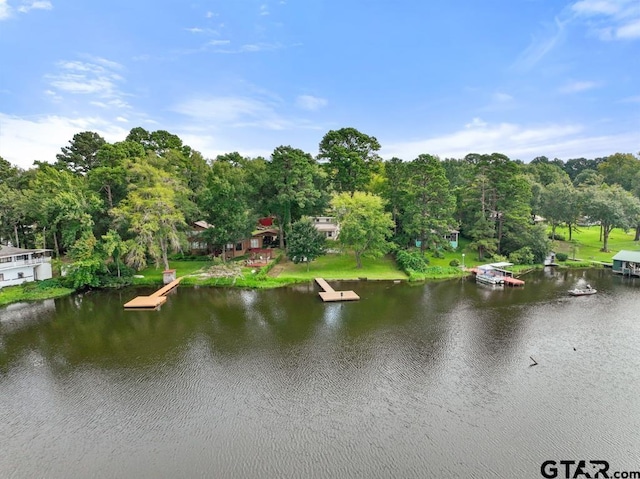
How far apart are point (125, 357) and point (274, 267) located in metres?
21.0

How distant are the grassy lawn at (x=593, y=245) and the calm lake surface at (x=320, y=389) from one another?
18.5 m

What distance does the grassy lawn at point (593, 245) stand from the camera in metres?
44.7

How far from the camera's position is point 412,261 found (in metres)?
38.8

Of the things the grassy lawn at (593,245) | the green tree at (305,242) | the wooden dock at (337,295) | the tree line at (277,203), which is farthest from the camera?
the grassy lawn at (593,245)

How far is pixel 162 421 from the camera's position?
14.6 m

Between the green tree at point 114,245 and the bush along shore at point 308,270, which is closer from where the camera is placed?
the green tree at point 114,245

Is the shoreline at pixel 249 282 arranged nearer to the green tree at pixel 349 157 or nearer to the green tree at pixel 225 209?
the green tree at pixel 225 209

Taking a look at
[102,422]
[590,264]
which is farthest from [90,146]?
[590,264]

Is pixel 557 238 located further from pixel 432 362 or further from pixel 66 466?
pixel 66 466

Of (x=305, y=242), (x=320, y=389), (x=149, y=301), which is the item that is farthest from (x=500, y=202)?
(x=149, y=301)

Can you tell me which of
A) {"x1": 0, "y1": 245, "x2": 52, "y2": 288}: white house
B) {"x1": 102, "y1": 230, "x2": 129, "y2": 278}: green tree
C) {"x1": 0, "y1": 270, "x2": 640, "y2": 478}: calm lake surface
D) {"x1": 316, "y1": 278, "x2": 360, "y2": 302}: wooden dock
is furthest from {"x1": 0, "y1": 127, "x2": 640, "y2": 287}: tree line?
{"x1": 0, "y1": 270, "x2": 640, "y2": 478}: calm lake surface

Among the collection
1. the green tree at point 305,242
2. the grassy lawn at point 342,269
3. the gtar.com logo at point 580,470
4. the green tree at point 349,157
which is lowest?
the gtar.com logo at point 580,470

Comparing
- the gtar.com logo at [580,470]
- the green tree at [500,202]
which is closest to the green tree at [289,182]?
the green tree at [500,202]

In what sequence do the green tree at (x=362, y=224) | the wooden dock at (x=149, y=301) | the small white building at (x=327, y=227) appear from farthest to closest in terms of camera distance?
1. the small white building at (x=327, y=227)
2. the green tree at (x=362, y=224)
3. the wooden dock at (x=149, y=301)
